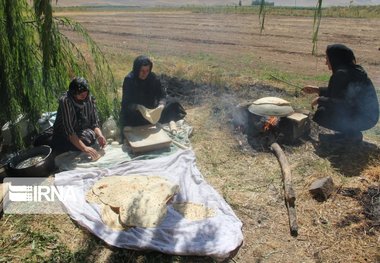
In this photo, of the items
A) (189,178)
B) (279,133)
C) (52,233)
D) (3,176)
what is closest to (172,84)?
(279,133)

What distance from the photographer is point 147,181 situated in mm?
4305

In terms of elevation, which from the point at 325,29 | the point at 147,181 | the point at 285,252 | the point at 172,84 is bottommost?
the point at 285,252

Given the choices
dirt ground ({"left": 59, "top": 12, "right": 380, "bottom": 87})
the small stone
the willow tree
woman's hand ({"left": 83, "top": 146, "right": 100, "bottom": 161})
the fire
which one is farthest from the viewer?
dirt ground ({"left": 59, "top": 12, "right": 380, "bottom": 87})

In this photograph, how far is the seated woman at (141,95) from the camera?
5551 millimetres

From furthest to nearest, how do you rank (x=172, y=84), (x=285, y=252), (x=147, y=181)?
(x=172, y=84)
(x=147, y=181)
(x=285, y=252)

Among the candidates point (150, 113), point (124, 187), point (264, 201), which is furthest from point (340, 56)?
point (124, 187)

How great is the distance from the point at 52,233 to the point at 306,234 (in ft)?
8.78

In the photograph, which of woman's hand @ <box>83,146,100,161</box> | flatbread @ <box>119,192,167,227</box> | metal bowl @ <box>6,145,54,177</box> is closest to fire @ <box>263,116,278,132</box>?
flatbread @ <box>119,192,167,227</box>

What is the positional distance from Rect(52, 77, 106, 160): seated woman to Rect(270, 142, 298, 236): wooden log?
8.42ft

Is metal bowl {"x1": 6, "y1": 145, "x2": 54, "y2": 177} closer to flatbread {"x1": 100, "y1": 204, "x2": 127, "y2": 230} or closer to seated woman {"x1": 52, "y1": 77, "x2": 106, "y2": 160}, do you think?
→ seated woman {"x1": 52, "y1": 77, "x2": 106, "y2": 160}

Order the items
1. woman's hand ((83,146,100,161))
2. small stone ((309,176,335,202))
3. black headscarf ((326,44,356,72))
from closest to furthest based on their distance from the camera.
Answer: small stone ((309,176,335,202))
woman's hand ((83,146,100,161))
black headscarf ((326,44,356,72))

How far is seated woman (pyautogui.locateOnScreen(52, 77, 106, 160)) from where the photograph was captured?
182 inches

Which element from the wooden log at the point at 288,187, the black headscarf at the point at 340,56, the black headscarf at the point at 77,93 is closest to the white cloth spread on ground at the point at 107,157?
the black headscarf at the point at 77,93

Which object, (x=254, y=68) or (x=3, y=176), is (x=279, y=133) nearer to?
(x=3, y=176)
